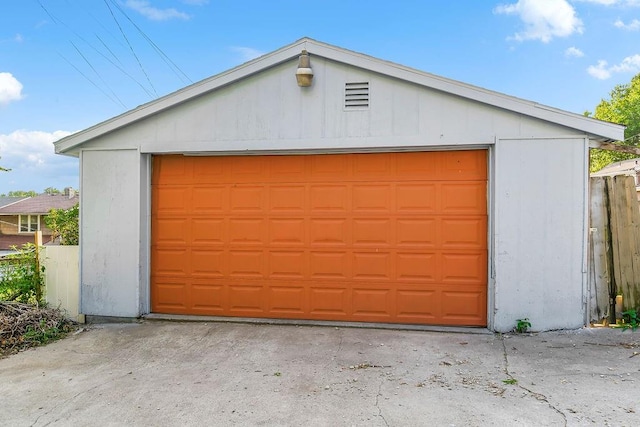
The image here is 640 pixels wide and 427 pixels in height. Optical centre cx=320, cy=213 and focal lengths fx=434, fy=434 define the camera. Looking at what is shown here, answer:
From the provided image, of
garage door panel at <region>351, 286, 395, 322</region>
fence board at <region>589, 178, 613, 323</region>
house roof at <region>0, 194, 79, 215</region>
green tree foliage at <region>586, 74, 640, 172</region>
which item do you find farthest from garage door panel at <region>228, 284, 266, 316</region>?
green tree foliage at <region>586, 74, 640, 172</region>

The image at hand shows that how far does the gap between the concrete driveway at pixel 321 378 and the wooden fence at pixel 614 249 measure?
438 mm

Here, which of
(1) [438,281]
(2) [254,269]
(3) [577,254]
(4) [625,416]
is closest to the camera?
(4) [625,416]

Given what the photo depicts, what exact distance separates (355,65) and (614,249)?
3.95 metres

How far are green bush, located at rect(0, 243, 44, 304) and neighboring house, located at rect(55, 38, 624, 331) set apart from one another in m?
0.76

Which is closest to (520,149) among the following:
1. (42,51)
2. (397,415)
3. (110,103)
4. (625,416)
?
(625,416)

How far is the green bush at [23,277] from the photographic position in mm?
6309

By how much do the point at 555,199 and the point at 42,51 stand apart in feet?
43.0

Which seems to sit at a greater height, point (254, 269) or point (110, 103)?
point (110, 103)

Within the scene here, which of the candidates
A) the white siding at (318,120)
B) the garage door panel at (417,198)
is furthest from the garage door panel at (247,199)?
the garage door panel at (417,198)

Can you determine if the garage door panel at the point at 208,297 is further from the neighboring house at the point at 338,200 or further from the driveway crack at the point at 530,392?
the driveway crack at the point at 530,392

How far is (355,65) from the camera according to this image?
5.59 meters

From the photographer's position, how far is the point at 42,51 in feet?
39.1

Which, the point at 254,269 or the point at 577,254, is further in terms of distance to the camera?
the point at 254,269

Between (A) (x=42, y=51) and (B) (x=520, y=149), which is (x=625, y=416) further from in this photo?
(A) (x=42, y=51)
